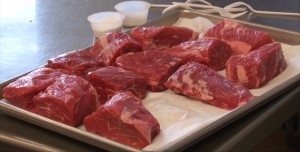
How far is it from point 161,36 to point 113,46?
0.17m

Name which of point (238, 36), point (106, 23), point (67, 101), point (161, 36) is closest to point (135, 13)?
point (106, 23)

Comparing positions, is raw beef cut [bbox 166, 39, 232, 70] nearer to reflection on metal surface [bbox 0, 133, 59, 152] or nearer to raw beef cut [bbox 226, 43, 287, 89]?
raw beef cut [bbox 226, 43, 287, 89]

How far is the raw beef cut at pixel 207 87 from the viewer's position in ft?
3.88

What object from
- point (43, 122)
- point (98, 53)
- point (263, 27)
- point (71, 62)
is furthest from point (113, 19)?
point (43, 122)

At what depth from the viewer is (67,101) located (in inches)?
43.2

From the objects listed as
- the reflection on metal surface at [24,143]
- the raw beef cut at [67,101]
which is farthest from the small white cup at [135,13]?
the reflection on metal surface at [24,143]

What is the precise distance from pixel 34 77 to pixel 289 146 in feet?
2.22

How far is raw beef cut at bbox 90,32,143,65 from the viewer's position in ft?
4.50

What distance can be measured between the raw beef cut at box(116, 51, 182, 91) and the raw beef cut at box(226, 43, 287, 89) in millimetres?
154

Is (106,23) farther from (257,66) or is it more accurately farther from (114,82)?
(257,66)

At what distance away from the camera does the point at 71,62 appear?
1312mm

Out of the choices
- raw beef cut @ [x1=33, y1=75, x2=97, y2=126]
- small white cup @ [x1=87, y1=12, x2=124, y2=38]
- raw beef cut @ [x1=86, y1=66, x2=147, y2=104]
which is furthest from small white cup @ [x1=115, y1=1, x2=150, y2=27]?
raw beef cut @ [x1=33, y1=75, x2=97, y2=126]

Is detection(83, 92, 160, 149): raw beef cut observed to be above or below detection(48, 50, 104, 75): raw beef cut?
below

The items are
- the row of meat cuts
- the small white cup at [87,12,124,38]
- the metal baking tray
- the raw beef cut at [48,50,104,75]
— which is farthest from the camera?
the small white cup at [87,12,124,38]
